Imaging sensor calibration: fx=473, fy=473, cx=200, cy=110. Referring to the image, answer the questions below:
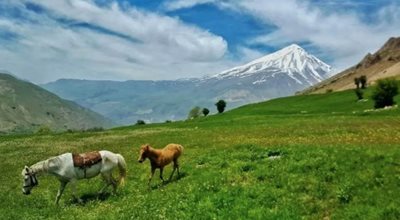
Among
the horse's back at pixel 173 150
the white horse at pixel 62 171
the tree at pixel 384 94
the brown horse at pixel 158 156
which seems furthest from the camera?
the tree at pixel 384 94

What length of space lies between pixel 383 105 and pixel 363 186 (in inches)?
3023

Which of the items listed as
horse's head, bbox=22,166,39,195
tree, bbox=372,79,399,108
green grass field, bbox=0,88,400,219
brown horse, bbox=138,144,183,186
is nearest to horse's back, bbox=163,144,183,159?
brown horse, bbox=138,144,183,186

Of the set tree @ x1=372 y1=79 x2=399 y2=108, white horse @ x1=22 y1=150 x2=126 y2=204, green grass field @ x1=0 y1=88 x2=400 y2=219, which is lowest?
green grass field @ x1=0 y1=88 x2=400 y2=219

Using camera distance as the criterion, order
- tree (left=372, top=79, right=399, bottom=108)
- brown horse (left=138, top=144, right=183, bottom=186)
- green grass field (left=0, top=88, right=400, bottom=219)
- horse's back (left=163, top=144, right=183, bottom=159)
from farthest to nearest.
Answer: tree (left=372, top=79, right=399, bottom=108) → horse's back (left=163, top=144, right=183, bottom=159) → brown horse (left=138, top=144, right=183, bottom=186) → green grass field (left=0, top=88, right=400, bottom=219)

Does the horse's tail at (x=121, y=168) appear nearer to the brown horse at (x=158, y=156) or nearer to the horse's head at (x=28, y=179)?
the brown horse at (x=158, y=156)

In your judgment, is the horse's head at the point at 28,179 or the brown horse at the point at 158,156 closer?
the horse's head at the point at 28,179

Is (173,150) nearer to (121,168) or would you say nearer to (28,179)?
(121,168)

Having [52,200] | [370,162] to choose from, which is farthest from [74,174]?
[370,162]

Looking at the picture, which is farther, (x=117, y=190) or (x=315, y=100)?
(x=315, y=100)

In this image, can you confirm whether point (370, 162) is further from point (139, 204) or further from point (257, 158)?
point (139, 204)

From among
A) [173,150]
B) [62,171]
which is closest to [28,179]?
[62,171]

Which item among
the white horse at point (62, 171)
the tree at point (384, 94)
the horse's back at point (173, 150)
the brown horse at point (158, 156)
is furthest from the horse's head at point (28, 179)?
the tree at point (384, 94)

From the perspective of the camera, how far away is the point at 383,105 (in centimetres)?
8800

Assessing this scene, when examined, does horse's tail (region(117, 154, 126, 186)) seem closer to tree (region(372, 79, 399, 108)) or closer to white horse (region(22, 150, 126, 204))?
white horse (region(22, 150, 126, 204))
